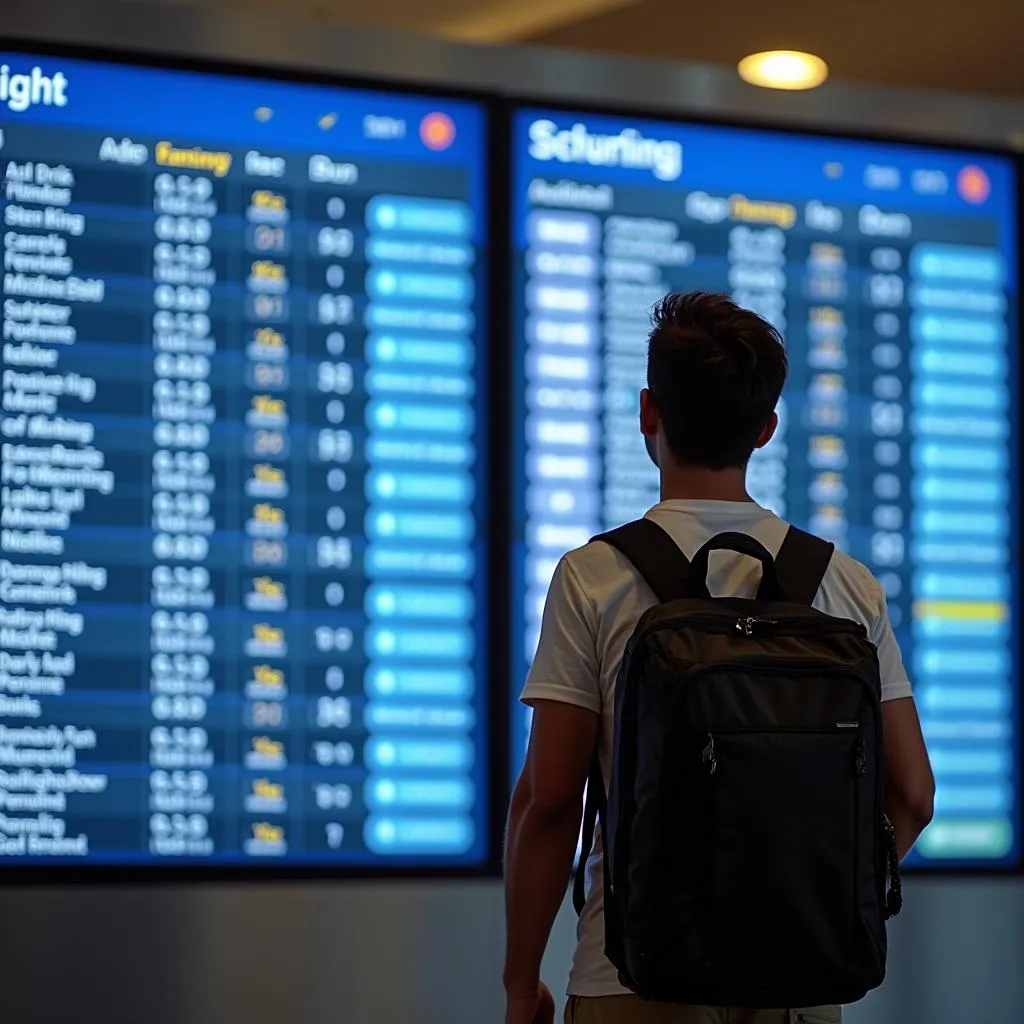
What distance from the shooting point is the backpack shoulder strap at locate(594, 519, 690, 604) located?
1579 millimetres

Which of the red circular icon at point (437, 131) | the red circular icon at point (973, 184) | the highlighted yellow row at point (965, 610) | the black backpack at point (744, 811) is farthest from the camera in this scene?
the red circular icon at point (973, 184)

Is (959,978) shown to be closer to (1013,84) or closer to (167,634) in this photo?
(167,634)

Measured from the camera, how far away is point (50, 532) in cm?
252

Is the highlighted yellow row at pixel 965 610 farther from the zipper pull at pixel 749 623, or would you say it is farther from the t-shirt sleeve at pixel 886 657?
the zipper pull at pixel 749 623

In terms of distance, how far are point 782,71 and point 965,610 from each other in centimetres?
102

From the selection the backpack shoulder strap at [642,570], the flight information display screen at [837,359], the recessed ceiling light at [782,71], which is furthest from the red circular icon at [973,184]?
the backpack shoulder strap at [642,570]

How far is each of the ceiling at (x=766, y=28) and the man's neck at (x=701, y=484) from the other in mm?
2526

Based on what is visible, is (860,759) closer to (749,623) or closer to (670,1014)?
(749,623)

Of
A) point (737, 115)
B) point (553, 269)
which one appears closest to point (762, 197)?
point (737, 115)

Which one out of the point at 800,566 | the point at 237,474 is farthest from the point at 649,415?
the point at 237,474

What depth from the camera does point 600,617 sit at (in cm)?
160

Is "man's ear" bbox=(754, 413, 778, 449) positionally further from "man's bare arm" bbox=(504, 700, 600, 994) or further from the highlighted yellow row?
the highlighted yellow row

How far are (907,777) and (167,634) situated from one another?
126 cm

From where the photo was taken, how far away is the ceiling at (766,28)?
3879 mm
